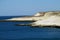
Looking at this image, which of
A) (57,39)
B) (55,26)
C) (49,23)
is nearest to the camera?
(57,39)

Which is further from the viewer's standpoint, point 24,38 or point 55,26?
point 55,26

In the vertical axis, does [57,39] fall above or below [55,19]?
below

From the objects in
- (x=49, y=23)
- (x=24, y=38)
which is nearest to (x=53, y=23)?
(x=49, y=23)

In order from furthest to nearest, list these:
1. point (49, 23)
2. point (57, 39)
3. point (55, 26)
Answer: point (49, 23) < point (55, 26) < point (57, 39)

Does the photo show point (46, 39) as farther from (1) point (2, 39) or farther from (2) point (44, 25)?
(2) point (44, 25)

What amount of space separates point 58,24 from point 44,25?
4234mm

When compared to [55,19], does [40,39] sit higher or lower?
lower

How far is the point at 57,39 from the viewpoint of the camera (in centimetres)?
3147

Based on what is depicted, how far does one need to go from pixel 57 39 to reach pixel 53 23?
60.7ft

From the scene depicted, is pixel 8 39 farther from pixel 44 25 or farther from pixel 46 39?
pixel 44 25

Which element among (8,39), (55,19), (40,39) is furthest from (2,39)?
(55,19)

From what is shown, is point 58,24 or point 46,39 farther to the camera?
point 58,24

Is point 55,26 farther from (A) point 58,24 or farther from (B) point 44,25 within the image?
(B) point 44,25

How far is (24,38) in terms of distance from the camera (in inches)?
1305
